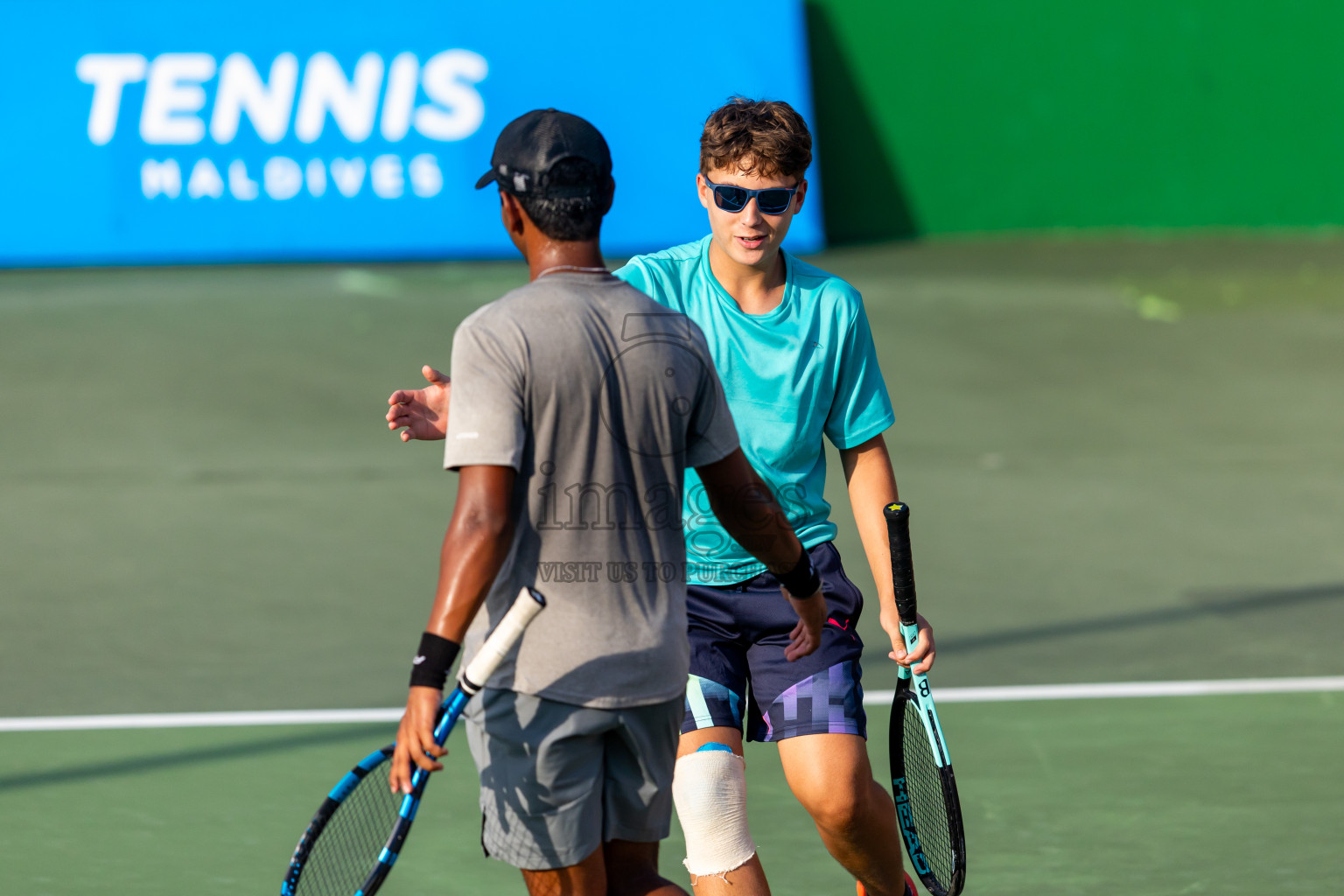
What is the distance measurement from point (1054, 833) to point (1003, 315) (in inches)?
350

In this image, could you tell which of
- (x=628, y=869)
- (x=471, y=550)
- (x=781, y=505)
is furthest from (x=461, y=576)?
(x=781, y=505)

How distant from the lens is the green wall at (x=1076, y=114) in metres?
17.1

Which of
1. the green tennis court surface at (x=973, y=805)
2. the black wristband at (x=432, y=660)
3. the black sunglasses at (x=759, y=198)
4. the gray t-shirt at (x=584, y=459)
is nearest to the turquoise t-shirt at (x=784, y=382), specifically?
the black sunglasses at (x=759, y=198)

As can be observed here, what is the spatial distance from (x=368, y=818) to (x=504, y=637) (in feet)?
1.66

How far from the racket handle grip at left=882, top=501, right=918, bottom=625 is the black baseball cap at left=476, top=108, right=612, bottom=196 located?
3.70 feet

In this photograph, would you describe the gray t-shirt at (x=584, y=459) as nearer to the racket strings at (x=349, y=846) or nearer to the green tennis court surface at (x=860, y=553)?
the racket strings at (x=349, y=846)

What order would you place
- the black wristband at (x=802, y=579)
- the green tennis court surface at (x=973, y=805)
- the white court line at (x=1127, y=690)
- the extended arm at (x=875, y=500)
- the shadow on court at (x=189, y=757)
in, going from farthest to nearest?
the white court line at (x=1127, y=690) → the shadow on court at (x=189, y=757) → the green tennis court surface at (x=973, y=805) → the extended arm at (x=875, y=500) → the black wristband at (x=802, y=579)

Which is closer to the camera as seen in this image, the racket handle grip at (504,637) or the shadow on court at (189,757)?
the racket handle grip at (504,637)

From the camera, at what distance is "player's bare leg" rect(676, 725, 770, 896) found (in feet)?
13.2

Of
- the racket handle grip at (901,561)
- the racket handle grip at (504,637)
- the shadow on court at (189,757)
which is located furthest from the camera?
the shadow on court at (189,757)

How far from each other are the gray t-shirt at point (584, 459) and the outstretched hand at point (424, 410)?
1.61 feet

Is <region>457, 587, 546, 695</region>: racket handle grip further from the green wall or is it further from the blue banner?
the green wall

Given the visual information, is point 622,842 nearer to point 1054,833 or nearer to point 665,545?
Answer: point 665,545

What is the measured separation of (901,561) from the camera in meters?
3.95
